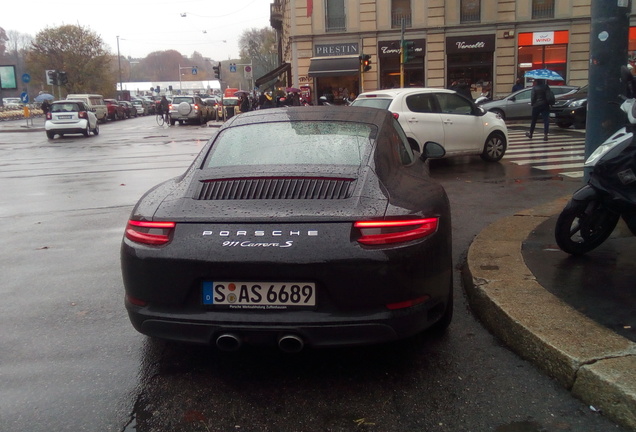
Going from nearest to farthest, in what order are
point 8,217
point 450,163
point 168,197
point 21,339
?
point 168,197 < point 21,339 < point 8,217 < point 450,163

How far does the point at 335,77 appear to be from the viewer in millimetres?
35688

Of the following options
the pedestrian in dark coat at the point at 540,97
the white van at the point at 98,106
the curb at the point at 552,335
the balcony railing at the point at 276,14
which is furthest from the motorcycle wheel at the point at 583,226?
the balcony railing at the point at 276,14

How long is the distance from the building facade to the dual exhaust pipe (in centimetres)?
3148

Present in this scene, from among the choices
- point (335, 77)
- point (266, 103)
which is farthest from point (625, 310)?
point (335, 77)

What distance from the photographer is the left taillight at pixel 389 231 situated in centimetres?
306

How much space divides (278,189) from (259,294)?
63cm

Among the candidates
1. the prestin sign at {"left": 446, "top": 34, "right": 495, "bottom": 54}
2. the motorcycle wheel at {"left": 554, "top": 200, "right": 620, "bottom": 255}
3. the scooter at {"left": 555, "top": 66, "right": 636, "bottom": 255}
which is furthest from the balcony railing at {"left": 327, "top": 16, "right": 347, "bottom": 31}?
the motorcycle wheel at {"left": 554, "top": 200, "right": 620, "bottom": 255}

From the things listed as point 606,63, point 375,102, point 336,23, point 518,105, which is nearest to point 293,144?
point 606,63

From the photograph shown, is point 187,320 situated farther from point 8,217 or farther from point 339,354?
point 8,217

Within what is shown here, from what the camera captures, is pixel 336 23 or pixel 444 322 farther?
pixel 336 23

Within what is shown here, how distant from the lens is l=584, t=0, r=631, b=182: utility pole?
6.30 meters

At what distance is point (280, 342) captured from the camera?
10.0ft

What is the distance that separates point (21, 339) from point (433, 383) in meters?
2.77

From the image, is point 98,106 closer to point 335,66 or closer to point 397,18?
point 335,66
